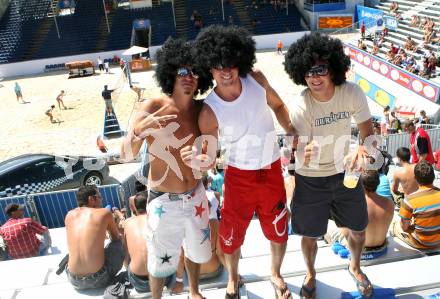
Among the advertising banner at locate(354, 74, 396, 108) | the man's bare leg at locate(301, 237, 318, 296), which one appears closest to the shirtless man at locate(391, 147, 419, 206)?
the man's bare leg at locate(301, 237, 318, 296)

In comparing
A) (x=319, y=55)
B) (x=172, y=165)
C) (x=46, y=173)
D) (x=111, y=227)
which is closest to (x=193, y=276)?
(x=172, y=165)

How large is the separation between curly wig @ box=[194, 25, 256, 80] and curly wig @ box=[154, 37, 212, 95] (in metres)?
0.11

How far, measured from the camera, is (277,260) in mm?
3543

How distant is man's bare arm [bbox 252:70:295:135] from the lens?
3.31m

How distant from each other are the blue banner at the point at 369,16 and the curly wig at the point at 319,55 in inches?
917

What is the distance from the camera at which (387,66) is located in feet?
52.3

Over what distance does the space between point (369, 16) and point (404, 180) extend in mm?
23342

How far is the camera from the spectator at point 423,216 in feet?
13.6

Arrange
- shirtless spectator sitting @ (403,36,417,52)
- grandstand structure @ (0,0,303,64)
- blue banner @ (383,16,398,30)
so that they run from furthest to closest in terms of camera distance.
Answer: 1. grandstand structure @ (0,0,303,64)
2. blue banner @ (383,16,398,30)
3. shirtless spectator sitting @ (403,36,417,52)

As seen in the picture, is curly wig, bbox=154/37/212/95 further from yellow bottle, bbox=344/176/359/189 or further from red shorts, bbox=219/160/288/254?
yellow bottle, bbox=344/176/359/189

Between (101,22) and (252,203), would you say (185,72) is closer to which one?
(252,203)

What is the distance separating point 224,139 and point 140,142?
Answer: 2.17 feet

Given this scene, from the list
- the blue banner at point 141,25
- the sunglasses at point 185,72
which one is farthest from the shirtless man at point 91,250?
the blue banner at point 141,25

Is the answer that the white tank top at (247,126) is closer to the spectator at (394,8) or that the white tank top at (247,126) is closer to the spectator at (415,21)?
the spectator at (415,21)
